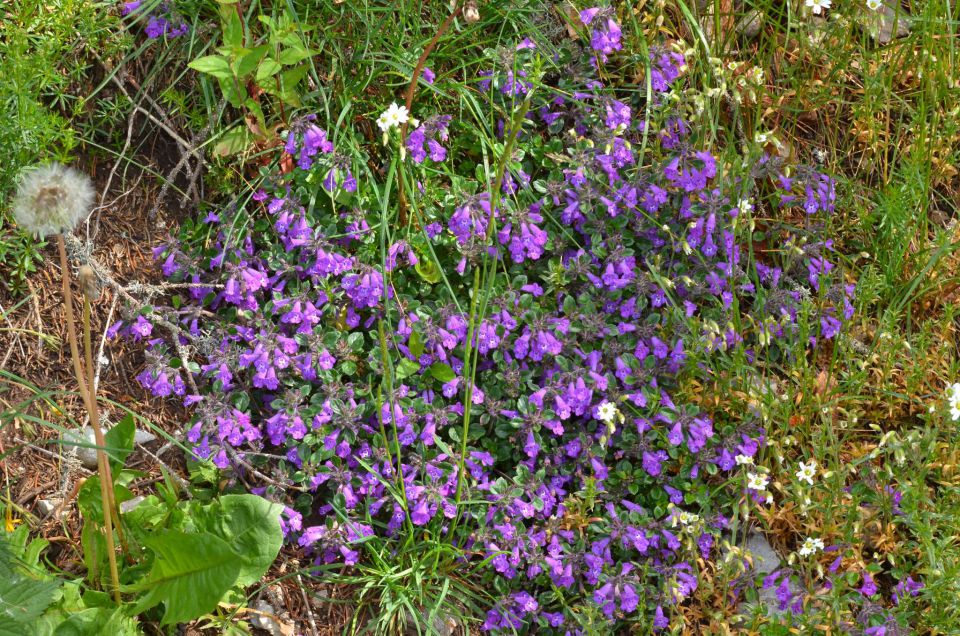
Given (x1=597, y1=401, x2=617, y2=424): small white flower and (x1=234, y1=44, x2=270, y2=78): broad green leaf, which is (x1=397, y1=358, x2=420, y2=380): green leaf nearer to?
(x1=597, y1=401, x2=617, y2=424): small white flower

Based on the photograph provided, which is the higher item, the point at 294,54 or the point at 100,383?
the point at 294,54

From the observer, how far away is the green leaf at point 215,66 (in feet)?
10.1

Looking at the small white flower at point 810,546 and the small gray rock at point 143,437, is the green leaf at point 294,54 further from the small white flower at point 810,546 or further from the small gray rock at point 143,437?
the small white flower at point 810,546

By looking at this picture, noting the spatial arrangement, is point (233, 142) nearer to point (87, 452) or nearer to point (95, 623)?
point (87, 452)

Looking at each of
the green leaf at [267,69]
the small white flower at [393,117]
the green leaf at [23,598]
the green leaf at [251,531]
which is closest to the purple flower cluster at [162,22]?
the green leaf at [267,69]

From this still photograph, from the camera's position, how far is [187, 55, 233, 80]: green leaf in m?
Answer: 3.08

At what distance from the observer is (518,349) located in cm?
326

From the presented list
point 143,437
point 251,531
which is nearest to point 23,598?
point 251,531

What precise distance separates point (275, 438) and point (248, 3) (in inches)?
72.9

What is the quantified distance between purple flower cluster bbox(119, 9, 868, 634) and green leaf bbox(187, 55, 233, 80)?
34 cm

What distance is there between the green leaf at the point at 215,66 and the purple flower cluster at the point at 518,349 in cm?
34

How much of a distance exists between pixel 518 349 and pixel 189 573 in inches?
54.8

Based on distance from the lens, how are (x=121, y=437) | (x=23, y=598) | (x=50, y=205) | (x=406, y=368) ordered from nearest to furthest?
(x=50, y=205) → (x=23, y=598) → (x=121, y=437) → (x=406, y=368)

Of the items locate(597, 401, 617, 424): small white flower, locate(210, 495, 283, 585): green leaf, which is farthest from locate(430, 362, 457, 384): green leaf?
locate(210, 495, 283, 585): green leaf
